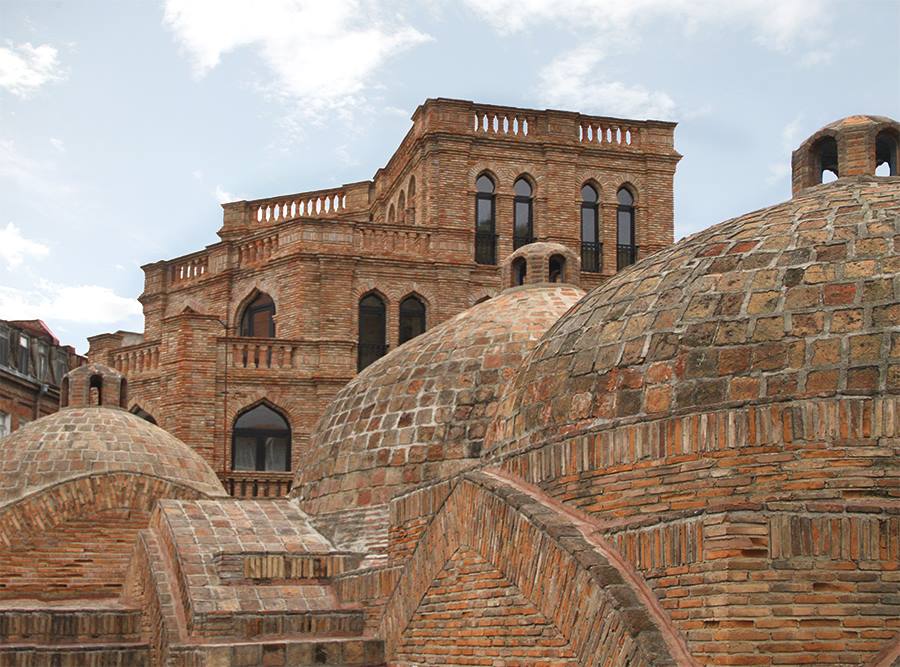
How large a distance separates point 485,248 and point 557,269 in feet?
50.8

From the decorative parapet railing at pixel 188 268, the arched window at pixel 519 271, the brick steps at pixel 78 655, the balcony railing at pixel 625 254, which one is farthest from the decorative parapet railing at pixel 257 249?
the brick steps at pixel 78 655

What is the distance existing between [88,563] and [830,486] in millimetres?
13096

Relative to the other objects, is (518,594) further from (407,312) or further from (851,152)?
(407,312)

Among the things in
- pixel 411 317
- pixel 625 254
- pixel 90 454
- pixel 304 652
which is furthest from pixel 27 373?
pixel 304 652

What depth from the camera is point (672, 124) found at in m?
36.2

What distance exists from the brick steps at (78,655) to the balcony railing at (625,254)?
21464mm

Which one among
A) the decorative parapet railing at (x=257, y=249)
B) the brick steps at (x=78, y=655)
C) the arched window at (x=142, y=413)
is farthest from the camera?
the decorative parapet railing at (x=257, y=249)

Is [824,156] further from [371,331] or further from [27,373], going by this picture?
[27,373]

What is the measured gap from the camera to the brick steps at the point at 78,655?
15906mm

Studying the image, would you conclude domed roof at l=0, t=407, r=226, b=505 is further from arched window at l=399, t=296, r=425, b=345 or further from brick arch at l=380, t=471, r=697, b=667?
arched window at l=399, t=296, r=425, b=345

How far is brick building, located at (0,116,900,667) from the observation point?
8.90 meters

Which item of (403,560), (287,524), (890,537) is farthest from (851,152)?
(287,524)

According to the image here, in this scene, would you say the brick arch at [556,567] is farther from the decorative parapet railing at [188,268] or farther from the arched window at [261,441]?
the decorative parapet railing at [188,268]

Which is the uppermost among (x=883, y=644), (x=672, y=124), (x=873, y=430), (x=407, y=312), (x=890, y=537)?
(x=672, y=124)
